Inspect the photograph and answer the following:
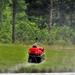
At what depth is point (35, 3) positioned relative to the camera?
25750mm

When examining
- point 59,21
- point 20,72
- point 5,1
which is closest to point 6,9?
point 5,1

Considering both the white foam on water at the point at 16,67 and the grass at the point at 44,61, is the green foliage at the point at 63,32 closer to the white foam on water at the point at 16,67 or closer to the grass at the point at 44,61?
the grass at the point at 44,61

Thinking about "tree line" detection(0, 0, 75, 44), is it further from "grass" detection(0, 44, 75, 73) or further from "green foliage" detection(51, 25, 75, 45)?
"grass" detection(0, 44, 75, 73)

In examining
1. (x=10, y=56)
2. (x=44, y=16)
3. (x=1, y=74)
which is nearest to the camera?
(x=1, y=74)

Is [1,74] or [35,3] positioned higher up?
[35,3]

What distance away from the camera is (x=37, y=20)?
25922mm

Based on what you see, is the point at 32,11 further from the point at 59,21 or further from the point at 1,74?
the point at 1,74

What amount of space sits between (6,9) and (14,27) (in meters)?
2.53

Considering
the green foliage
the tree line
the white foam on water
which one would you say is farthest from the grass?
the green foliage

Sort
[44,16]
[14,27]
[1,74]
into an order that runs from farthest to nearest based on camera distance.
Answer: [44,16], [14,27], [1,74]

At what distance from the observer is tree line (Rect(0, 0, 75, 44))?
76.7 ft

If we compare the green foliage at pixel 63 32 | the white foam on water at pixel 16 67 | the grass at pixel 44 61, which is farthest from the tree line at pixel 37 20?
the white foam on water at pixel 16 67

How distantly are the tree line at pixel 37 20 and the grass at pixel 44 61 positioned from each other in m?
9.42

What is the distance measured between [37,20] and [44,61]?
49.3ft
